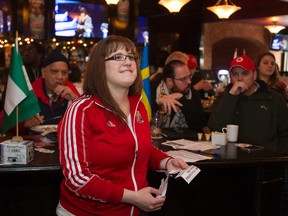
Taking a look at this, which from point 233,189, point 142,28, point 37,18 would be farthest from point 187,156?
point 142,28

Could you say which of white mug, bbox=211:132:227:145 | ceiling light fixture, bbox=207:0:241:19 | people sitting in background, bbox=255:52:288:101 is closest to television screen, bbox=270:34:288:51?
ceiling light fixture, bbox=207:0:241:19

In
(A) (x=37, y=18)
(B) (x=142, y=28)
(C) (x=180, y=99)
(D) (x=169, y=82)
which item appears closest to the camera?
(C) (x=180, y=99)

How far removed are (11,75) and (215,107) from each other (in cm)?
182

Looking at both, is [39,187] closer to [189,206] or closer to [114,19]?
[189,206]

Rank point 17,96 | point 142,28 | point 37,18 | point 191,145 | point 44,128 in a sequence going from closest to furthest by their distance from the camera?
point 17,96
point 191,145
point 44,128
point 37,18
point 142,28

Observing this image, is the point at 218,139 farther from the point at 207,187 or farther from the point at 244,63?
the point at 244,63

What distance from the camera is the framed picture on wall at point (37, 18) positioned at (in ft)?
26.5

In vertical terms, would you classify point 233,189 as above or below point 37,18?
below

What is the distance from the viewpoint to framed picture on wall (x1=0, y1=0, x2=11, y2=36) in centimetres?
787

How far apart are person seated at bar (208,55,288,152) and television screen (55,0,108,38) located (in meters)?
6.01

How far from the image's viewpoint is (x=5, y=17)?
26.0 feet

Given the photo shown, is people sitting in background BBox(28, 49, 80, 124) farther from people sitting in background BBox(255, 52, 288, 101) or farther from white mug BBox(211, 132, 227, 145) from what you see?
people sitting in background BBox(255, 52, 288, 101)

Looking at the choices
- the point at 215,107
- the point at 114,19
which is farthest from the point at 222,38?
the point at 215,107

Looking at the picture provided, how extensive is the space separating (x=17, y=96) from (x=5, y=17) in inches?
247
